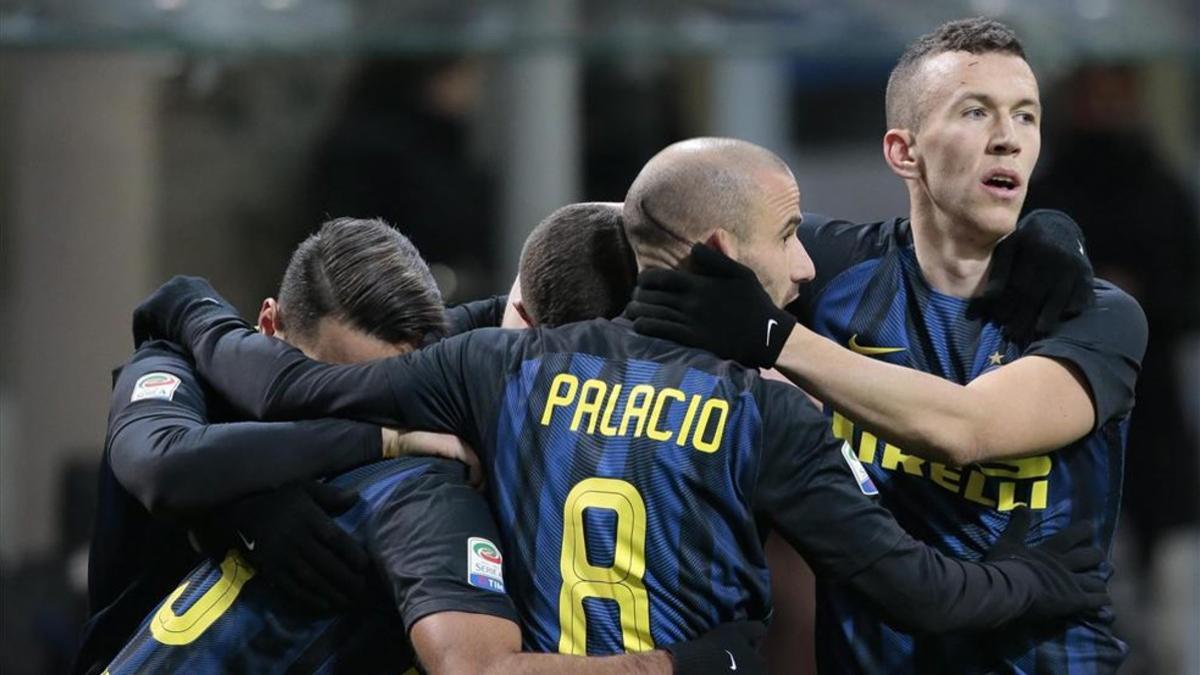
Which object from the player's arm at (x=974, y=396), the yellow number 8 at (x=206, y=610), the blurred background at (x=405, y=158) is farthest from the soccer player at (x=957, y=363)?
the blurred background at (x=405, y=158)

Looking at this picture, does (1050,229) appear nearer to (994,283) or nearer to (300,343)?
(994,283)

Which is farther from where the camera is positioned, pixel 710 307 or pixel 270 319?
pixel 270 319

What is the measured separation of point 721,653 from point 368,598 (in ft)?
2.19

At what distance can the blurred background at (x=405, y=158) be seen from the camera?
875 cm

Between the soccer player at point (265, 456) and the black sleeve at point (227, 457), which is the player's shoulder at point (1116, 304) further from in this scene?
the black sleeve at point (227, 457)

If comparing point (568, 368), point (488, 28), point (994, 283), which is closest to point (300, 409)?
point (568, 368)

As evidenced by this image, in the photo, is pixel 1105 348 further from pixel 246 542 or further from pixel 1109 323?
pixel 246 542

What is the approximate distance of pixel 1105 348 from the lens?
4.24 meters

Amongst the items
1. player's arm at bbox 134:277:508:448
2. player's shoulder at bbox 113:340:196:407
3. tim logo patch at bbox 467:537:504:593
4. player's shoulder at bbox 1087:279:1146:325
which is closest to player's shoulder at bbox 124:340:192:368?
player's shoulder at bbox 113:340:196:407

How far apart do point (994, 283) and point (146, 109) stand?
5.57m

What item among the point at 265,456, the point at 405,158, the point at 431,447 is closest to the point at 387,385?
the point at 431,447

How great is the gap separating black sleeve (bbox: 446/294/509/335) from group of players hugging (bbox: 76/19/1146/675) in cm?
27

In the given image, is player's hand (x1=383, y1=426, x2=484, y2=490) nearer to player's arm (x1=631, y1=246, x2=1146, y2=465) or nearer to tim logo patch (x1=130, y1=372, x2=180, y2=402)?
player's arm (x1=631, y1=246, x2=1146, y2=465)

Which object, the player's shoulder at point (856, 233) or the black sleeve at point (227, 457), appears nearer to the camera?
the black sleeve at point (227, 457)
